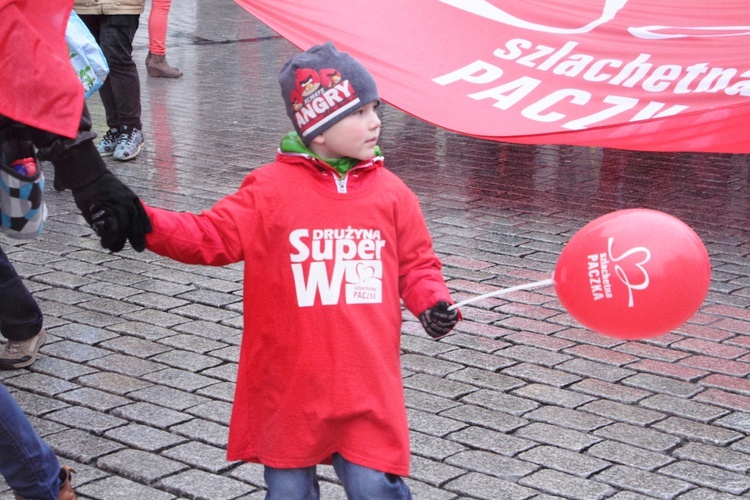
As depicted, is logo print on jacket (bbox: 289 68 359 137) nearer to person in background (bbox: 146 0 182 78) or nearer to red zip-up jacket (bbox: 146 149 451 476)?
red zip-up jacket (bbox: 146 149 451 476)

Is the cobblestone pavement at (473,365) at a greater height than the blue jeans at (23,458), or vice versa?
the blue jeans at (23,458)

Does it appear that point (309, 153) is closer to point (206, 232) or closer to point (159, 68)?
point (206, 232)

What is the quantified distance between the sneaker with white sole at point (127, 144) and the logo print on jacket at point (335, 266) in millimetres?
5054

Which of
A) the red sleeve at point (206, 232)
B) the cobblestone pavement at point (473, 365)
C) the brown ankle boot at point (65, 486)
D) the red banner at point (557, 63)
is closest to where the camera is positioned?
the red sleeve at point (206, 232)

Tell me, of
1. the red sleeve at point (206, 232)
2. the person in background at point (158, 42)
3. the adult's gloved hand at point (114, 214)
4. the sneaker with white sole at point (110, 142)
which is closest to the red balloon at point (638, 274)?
the red sleeve at point (206, 232)

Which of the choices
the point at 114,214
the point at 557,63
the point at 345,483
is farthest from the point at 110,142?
the point at 345,483

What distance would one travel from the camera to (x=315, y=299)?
2.51m

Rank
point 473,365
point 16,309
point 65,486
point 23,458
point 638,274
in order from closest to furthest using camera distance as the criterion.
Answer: point 638,274 < point 23,458 < point 65,486 < point 16,309 < point 473,365

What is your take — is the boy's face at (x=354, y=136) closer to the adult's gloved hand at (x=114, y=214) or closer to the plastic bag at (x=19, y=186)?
the adult's gloved hand at (x=114, y=214)

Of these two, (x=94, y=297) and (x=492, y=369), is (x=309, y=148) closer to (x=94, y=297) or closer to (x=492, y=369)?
(x=492, y=369)

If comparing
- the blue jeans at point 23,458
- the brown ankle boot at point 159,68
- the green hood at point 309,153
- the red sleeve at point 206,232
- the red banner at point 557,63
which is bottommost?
the brown ankle boot at point 159,68

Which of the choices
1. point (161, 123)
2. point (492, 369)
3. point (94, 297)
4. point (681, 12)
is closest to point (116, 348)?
point (94, 297)

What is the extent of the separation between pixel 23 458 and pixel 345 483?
82 centimetres

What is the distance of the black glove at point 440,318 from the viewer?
255 cm
